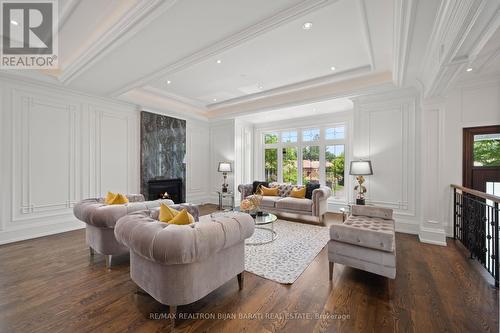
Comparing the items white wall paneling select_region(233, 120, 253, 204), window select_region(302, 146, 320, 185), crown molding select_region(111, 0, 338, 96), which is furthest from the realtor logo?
window select_region(302, 146, 320, 185)

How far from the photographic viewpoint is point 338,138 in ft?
20.1

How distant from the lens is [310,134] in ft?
21.9

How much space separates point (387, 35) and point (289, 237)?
132 inches

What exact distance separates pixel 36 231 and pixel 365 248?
213 inches

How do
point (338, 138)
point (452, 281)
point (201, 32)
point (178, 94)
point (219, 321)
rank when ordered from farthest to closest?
point (338, 138) < point (178, 94) < point (201, 32) < point (452, 281) < point (219, 321)

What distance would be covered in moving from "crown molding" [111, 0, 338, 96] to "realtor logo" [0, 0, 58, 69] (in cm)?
130

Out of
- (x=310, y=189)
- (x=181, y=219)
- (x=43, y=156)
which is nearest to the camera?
(x=181, y=219)

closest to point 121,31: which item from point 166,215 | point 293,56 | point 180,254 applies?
point 166,215

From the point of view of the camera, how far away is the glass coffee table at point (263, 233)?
3.53m

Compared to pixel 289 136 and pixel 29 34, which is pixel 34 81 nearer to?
pixel 29 34

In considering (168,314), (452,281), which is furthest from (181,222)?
(452,281)

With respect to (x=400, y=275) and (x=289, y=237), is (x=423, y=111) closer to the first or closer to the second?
(x=400, y=275)

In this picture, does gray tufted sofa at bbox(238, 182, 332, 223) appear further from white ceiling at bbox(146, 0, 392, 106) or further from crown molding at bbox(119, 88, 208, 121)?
crown molding at bbox(119, 88, 208, 121)

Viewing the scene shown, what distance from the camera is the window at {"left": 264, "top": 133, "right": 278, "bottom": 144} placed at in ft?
24.3
